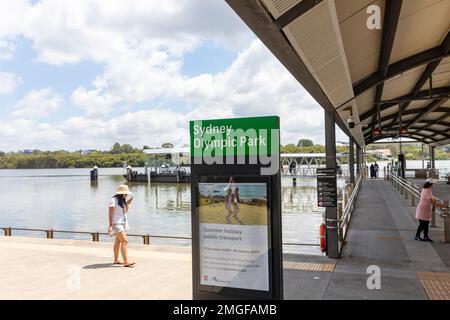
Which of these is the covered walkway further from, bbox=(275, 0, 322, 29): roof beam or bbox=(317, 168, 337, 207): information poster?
bbox=(275, 0, 322, 29): roof beam

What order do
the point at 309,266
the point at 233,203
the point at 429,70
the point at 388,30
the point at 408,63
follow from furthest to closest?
the point at 429,70 < the point at 408,63 < the point at 309,266 < the point at 388,30 < the point at 233,203

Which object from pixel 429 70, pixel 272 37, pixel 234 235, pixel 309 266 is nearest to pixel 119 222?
pixel 309 266

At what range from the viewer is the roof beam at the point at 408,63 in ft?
23.8

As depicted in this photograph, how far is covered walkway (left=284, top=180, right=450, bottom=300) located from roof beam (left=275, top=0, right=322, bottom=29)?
3328 millimetres

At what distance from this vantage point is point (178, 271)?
629cm

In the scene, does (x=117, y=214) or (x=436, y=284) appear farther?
(x=117, y=214)

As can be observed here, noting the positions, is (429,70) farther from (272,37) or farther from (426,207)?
(272,37)

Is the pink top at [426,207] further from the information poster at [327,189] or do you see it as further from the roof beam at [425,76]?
the roof beam at [425,76]

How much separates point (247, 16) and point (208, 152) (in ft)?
4.28

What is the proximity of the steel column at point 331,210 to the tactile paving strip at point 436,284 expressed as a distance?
1.48 meters

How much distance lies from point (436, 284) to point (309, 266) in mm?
1853
